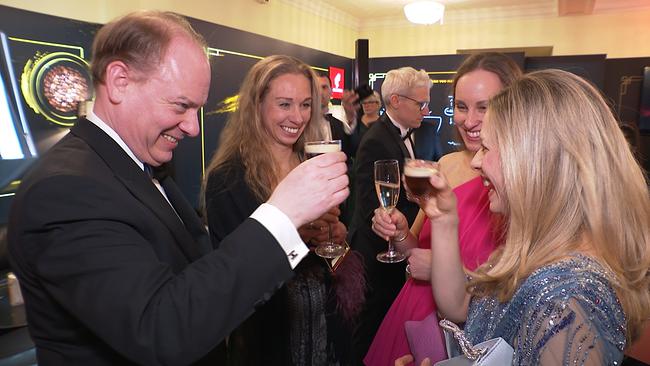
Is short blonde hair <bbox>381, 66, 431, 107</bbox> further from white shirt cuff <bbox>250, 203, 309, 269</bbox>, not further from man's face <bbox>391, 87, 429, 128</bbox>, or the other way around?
white shirt cuff <bbox>250, 203, 309, 269</bbox>

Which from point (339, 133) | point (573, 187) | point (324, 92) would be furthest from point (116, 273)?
point (339, 133)

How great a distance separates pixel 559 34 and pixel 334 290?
7.15 metres

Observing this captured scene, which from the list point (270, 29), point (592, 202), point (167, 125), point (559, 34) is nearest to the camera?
point (592, 202)

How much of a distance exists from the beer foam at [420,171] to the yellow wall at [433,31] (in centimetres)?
391

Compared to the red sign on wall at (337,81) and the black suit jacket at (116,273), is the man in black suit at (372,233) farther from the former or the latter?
the red sign on wall at (337,81)

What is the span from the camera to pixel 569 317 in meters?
0.87

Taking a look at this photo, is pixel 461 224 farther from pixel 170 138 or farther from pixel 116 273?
pixel 116 273

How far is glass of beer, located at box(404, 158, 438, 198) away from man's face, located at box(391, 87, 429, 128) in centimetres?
230

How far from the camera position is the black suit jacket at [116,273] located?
0.76m

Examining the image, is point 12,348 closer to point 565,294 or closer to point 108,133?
point 108,133

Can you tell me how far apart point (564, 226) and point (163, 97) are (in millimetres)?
995

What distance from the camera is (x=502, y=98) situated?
1.14 meters

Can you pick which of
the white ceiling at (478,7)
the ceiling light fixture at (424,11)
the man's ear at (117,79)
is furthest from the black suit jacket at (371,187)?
the white ceiling at (478,7)

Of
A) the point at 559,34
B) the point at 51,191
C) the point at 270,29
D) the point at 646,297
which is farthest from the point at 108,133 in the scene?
the point at 559,34
